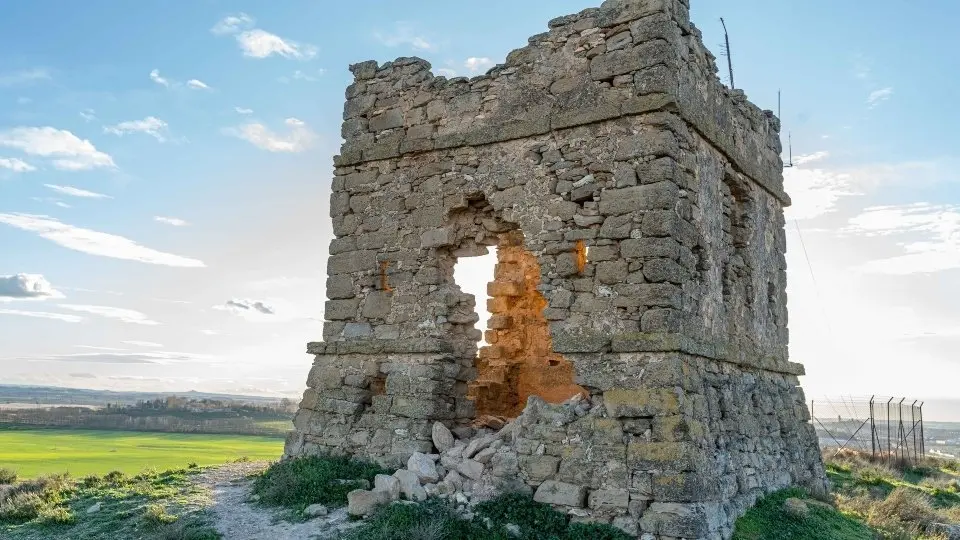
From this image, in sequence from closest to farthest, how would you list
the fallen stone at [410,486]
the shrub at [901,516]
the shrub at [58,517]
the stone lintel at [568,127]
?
the fallen stone at [410,486], the stone lintel at [568,127], the shrub at [58,517], the shrub at [901,516]

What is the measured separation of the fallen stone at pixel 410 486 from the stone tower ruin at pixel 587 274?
0.66 meters

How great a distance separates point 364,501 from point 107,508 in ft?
10.5

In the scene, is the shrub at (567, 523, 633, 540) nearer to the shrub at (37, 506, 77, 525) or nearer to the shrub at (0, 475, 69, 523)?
the shrub at (37, 506, 77, 525)

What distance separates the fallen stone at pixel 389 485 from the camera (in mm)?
8086

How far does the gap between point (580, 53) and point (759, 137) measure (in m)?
3.84

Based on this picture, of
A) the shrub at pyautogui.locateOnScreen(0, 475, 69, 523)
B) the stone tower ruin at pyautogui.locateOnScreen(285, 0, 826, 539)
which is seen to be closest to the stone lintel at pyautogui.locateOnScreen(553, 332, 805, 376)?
the stone tower ruin at pyautogui.locateOnScreen(285, 0, 826, 539)

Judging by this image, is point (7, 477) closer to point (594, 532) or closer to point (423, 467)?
point (423, 467)

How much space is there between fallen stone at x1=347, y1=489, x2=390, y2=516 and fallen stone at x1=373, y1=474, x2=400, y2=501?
2.6 inches

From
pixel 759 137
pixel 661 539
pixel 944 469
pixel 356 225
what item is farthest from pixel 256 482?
pixel 944 469

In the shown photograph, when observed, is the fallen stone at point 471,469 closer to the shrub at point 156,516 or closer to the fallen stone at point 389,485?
the fallen stone at point 389,485

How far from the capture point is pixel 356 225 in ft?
33.4

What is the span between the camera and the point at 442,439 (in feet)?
29.1

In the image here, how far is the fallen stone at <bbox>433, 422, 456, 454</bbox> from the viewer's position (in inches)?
348

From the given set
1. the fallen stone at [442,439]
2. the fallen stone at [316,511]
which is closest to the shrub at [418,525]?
the fallen stone at [316,511]
